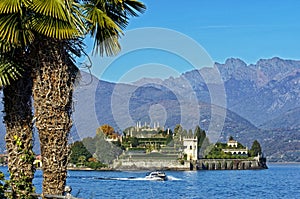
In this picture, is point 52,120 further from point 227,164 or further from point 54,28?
point 227,164

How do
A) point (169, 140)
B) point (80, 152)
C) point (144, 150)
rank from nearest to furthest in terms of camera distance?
point (144, 150) < point (169, 140) < point (80, 152)

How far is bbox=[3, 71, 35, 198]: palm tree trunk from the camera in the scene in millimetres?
10430

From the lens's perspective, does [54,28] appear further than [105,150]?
No

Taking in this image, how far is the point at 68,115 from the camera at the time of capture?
32.8ft

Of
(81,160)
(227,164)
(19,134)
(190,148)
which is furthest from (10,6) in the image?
(227,164)

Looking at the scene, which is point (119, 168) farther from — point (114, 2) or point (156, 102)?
point (114, 2)

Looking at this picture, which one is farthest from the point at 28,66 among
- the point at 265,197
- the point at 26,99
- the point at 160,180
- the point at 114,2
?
the point at 160,180

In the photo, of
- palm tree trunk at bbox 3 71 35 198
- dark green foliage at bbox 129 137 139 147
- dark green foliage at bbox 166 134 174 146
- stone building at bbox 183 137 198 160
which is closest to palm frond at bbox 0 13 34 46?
palm tree trunk at bbox 3 71 35 198

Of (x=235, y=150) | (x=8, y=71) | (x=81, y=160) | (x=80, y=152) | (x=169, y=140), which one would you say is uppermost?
(x=169, y=140)

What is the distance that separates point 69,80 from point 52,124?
32.6 inches

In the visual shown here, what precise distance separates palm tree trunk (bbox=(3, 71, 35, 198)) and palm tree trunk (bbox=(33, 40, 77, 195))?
2.22 feet

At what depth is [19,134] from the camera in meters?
10.5

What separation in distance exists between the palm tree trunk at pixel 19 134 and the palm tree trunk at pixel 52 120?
0.68 metres

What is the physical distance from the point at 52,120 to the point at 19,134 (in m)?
1.02
